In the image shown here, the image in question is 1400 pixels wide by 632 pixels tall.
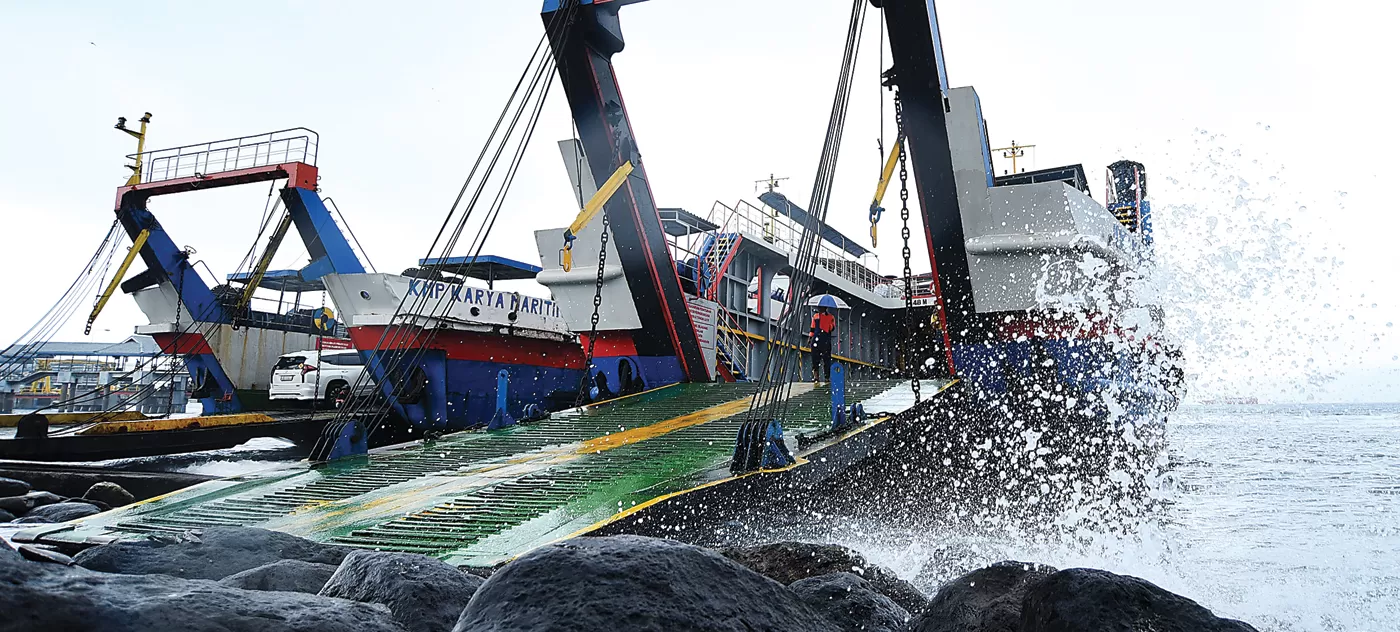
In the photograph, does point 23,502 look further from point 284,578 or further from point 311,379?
point 311,379

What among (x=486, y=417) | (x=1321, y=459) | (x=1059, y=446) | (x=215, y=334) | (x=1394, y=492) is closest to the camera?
(x=1394, y=492)

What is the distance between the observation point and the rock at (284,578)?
319 centimetres

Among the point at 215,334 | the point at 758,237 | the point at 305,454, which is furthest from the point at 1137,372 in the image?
the point at 215,334

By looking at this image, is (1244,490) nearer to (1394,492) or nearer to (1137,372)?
(1394,492)

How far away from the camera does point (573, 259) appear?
13.0m

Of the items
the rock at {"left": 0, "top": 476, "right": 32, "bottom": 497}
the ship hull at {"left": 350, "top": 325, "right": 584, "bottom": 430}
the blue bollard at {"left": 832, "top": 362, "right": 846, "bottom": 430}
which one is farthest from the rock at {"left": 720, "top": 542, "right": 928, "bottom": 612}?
the ship hull at {"left": 350, "top": 325, "right": 584, "bottom": 430}

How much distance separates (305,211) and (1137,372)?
13.4 meters

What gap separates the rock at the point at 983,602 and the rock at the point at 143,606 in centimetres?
180

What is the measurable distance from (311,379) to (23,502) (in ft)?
29.2

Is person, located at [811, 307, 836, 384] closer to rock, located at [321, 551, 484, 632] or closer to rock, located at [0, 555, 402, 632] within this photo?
rock, located at [321, 551, 484, 632]

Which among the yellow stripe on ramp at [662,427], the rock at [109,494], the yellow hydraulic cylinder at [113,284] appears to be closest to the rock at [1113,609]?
the yellow stripe on ramp at [662,427]

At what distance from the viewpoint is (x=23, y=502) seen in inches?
298

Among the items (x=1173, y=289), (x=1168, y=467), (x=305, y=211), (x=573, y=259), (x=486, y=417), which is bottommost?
(x=1168, y=467)

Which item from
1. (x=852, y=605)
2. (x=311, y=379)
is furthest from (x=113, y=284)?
(x=852, y=605)
